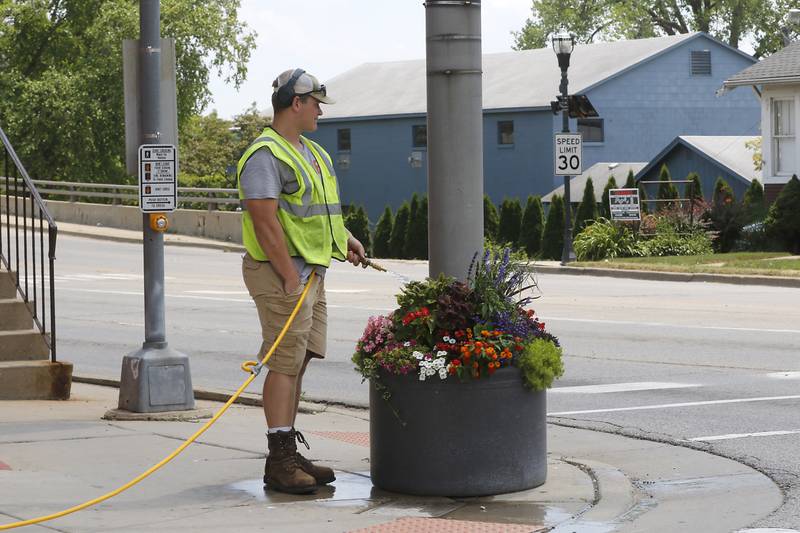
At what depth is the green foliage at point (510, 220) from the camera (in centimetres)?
3803

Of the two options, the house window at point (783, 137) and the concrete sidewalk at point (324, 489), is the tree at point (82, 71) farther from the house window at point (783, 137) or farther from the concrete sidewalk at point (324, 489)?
the concrete sidewalk at point (324, 489)

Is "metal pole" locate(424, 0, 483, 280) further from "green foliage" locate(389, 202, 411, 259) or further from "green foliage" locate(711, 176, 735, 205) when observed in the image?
"green foliage" locate(389, 202, 411, 259)

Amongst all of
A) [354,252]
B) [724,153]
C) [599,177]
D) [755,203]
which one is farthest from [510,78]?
[354,252]

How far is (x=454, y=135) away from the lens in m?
7.75

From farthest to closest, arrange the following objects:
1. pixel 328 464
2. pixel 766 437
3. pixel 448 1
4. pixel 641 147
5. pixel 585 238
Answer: pixel 641 147 < pixel 585 238 < pixel 766 437 < pixel 328 464 < pixel 448 1

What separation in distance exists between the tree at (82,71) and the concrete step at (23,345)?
128 feet

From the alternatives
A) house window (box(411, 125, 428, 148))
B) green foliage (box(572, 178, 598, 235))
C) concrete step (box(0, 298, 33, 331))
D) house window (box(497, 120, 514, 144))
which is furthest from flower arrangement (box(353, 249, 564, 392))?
house window (box(411, 125, 428, 148))

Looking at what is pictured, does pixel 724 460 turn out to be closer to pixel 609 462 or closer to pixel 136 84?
pixel 609 462

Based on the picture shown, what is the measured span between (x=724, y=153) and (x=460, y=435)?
38.4m

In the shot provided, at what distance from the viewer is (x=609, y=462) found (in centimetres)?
859

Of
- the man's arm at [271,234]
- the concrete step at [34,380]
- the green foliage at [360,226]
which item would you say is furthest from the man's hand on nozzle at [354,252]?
the green foliage at [360,226]

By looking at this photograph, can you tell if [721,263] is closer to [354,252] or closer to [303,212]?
[354,252]

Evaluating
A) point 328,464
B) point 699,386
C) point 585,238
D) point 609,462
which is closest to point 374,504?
point 328,464

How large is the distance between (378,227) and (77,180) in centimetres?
1643
